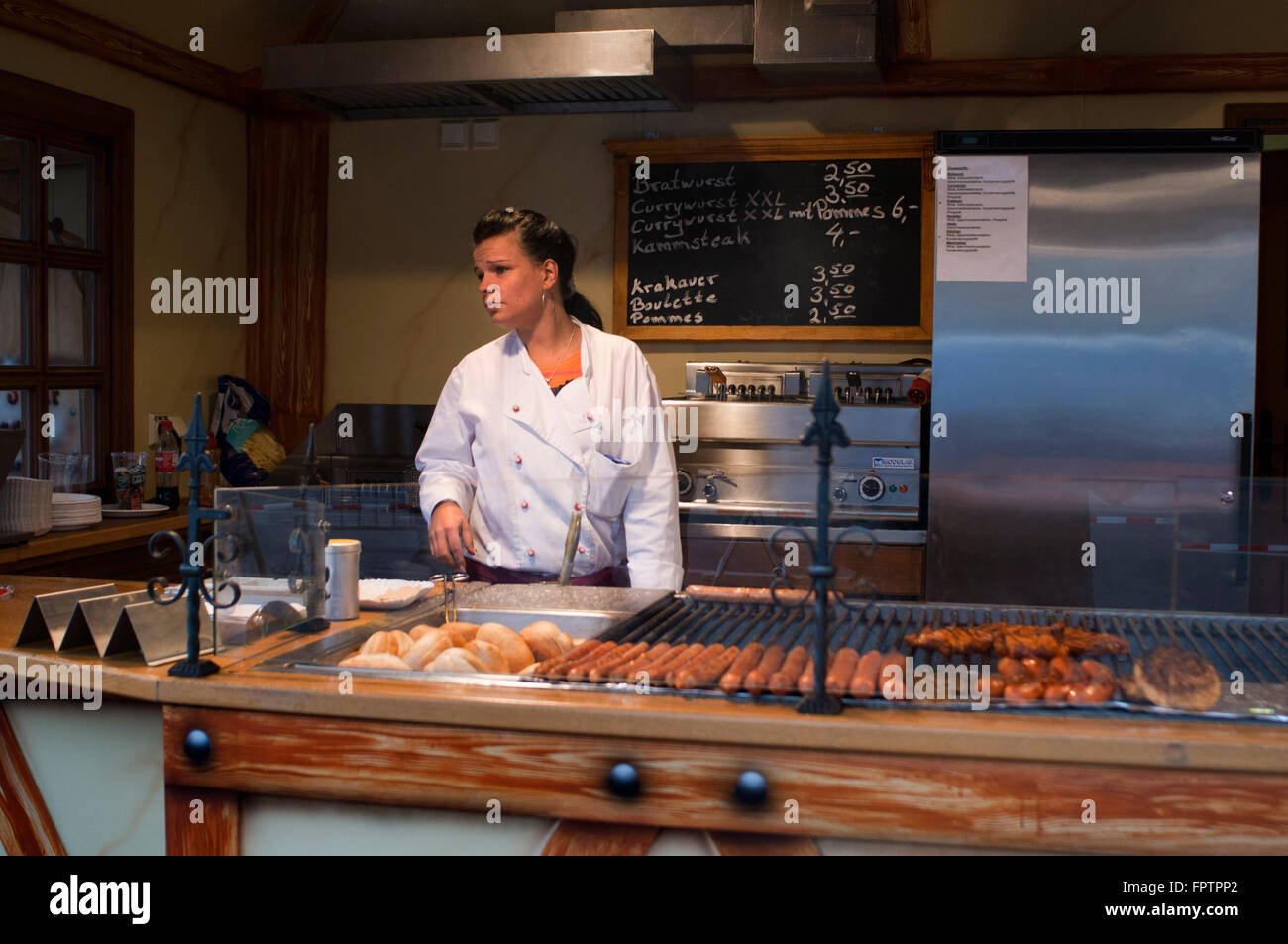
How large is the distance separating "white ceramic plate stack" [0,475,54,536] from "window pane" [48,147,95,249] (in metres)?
1.10

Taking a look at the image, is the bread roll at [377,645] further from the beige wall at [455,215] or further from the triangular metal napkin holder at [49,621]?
the beige wall at [455,215]

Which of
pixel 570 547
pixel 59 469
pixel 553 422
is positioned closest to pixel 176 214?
pixel 59 469

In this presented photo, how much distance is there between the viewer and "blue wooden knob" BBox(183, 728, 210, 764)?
1759mm

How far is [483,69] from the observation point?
3971 millimetres

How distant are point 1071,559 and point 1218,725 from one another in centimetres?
177

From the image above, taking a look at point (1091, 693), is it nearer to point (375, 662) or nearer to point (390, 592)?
point (375, 662)

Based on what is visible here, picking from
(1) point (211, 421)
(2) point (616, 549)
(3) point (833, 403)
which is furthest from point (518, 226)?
(1) point (211, 421)

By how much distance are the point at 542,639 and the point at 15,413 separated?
2949mm

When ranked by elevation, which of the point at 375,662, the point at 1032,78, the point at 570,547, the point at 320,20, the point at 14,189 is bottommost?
the point at 375,662

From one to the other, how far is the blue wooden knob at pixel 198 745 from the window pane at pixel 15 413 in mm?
2671

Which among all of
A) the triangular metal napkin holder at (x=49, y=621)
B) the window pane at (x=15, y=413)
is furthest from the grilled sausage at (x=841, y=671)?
the window pane at (x=15, y=413)

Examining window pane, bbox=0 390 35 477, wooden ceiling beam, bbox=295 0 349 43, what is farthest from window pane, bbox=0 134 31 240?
wooden ceiling beam, bbox=295 0 349 43

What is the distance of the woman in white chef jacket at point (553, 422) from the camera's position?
2.63 m
